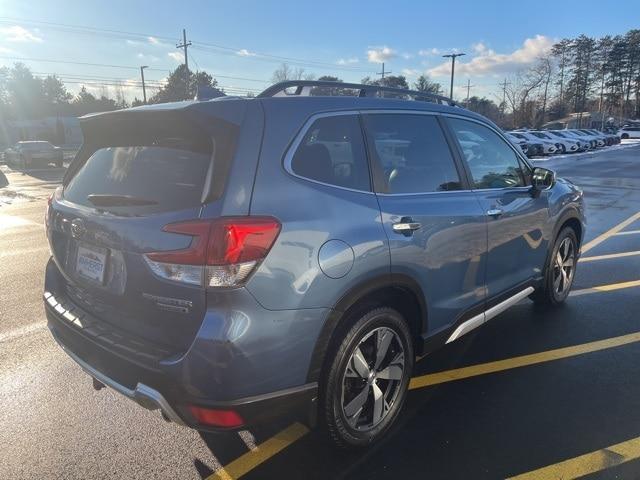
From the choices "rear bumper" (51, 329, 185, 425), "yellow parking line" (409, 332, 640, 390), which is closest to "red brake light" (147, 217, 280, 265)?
"rear bumper" (51, 329, 185, 425)

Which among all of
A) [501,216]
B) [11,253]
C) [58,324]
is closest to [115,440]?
[58,324]

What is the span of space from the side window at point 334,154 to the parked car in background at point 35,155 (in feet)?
100

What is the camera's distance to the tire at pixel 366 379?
8.25 feet

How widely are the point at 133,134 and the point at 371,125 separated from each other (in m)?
1.32

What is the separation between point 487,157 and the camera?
382 cm

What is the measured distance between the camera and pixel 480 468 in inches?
103

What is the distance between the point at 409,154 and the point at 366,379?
1.38 meters

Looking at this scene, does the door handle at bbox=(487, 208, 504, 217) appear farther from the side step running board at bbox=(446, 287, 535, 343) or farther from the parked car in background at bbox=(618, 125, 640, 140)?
the parked car in background at bbox=(618, 125, 640, 140)

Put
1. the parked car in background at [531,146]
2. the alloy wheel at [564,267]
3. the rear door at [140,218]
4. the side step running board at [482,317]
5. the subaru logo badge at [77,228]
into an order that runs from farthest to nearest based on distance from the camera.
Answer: the parked car in background at [531,146] → the alloy wheel at [564,267] → the side step running board at [482,317] → the subaru logo badge at [77,228] → the rear door at [140,218]

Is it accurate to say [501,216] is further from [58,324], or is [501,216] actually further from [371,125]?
[58,324]

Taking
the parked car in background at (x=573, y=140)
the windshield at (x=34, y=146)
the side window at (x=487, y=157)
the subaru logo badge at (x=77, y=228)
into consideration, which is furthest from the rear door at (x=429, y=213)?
the parked car in background at (x=573, y=140)

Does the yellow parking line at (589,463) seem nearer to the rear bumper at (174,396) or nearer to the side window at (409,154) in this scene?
the rear bumper at (174,396)

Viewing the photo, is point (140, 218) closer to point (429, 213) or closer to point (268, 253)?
point (268, 253)

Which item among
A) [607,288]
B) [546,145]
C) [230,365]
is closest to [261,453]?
[230,365]
